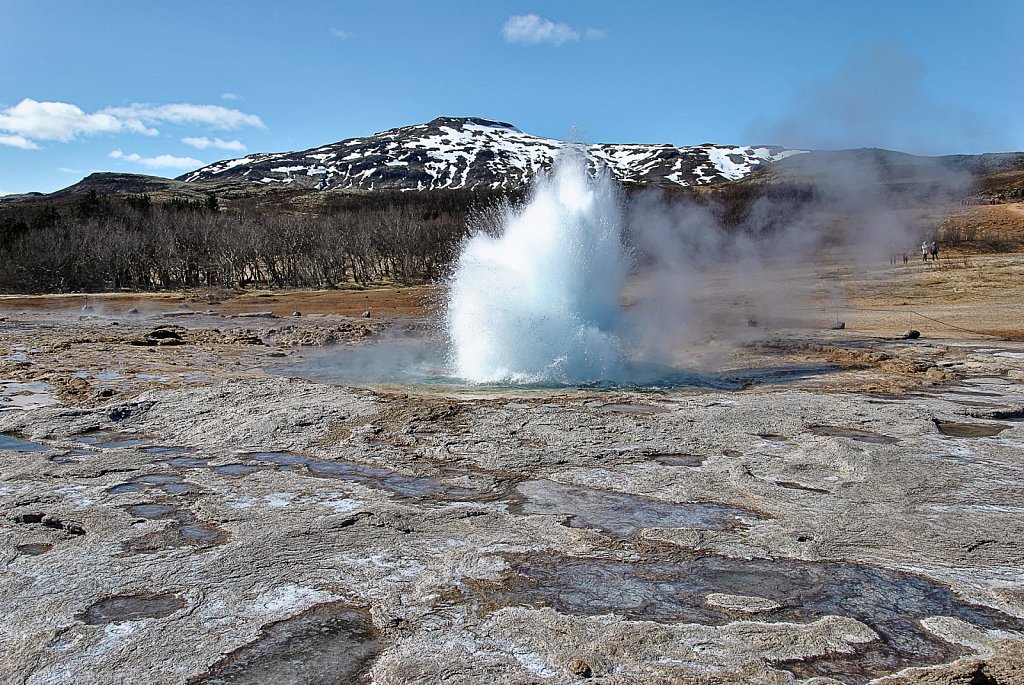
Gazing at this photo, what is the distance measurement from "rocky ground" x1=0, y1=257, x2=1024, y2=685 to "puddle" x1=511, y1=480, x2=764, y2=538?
0.10 feet

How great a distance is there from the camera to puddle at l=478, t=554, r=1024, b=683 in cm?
368

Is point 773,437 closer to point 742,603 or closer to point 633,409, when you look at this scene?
point 633,409

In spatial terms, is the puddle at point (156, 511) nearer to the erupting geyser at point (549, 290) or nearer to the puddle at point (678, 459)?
the puddle at point (678, 459)

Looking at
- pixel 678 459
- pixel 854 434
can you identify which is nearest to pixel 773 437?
pixel 854 434

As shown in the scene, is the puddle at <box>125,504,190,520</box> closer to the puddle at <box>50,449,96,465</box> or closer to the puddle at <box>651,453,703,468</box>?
the puddle at <box>50,449,96,465</box>

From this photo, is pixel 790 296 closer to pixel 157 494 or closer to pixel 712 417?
pixel 712 417

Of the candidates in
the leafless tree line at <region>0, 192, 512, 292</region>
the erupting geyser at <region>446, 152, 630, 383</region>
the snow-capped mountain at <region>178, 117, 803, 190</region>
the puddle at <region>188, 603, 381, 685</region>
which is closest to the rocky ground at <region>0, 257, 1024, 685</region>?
the puddle at <region>188, 603, 381, 685</region>

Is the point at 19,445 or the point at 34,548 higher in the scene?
the point at 19,445

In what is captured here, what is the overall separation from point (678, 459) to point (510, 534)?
2.62m

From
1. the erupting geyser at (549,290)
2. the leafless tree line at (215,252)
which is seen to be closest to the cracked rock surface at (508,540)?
the erupting geyser at (549,290)

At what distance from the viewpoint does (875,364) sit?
13977 millimetres

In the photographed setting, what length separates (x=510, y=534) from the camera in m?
5.29

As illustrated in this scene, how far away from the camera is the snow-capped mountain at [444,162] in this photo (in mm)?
115500

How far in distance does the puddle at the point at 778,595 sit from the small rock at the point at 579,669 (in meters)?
0.57
